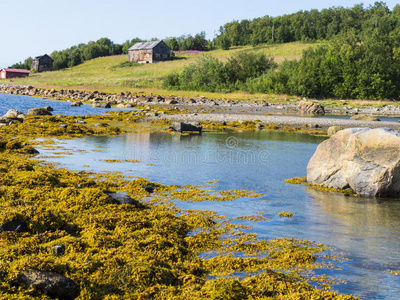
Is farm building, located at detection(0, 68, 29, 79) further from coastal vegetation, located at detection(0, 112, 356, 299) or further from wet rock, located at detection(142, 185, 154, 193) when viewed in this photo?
wet rock, located at detection(142, 185, 154, 193)

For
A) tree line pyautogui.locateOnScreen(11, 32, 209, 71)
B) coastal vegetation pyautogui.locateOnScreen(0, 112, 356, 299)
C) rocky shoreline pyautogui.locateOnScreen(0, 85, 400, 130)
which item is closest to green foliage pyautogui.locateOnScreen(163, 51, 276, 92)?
rocky shoreline pyautogui.locateOnScreen(0, 85, 400, 130)

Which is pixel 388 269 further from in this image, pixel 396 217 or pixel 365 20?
pixel 365 20

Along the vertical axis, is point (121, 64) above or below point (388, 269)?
above

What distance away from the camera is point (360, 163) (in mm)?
13383

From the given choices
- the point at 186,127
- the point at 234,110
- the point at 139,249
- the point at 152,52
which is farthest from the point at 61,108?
the point at 152,52

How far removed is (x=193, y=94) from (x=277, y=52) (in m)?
44.1

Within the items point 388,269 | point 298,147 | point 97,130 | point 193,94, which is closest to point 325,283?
point 388,269

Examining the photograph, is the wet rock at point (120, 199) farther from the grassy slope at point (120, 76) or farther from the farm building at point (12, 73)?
the farm building at point (12, 73)

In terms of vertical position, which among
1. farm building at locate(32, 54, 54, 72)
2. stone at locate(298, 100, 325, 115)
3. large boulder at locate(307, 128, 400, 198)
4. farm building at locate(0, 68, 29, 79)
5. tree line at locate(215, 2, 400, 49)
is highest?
tree line at locate(215, 2, 400, 49)

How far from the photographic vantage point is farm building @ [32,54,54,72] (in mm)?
137250

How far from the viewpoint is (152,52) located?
118312 millimetres

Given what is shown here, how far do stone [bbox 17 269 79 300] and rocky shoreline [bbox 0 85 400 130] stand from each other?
3306cm

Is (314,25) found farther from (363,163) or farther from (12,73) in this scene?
(363,163)

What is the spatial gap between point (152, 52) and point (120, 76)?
743 inches
